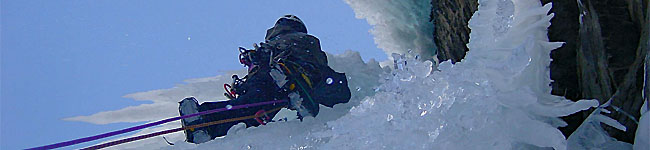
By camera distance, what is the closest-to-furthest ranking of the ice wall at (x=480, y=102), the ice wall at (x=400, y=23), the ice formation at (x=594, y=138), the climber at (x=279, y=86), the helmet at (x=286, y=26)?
the ice wall at (x=480, y=102), the ice formation at (x=594, y=138), the climber at (x=279, y=86), the helmet at (x=286, y=26), the ice wall at (x=400, y=23)

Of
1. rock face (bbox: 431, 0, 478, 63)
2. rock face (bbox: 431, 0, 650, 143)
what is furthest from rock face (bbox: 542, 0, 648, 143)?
rock face (bbox: 431, 0, 478, 63)

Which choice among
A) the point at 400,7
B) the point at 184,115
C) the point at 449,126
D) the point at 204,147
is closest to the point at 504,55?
the point at 449,126

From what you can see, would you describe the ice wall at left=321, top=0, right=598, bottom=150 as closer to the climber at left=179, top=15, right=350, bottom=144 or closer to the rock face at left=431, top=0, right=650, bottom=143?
the rock face at left=431, top=0, right=650, bottom=143

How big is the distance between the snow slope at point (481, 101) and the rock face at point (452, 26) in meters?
1.61

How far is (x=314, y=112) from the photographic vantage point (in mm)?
4172

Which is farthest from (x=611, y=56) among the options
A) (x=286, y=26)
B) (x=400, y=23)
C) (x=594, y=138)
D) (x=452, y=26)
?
(x=400, y=23)

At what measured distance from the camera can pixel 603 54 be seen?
2004mm

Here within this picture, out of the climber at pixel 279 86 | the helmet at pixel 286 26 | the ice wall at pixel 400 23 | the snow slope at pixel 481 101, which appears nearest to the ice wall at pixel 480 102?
the snow slope at pixel 481 101

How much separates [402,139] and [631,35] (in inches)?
36.3

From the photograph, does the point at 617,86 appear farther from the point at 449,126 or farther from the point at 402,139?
the point at 402,139

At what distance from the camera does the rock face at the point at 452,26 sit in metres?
4.16

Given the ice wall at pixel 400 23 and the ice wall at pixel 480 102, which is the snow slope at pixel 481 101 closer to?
the ice wall at pixel 480 102

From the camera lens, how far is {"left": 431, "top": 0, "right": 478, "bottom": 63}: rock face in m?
4.16

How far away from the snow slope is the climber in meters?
2.15
